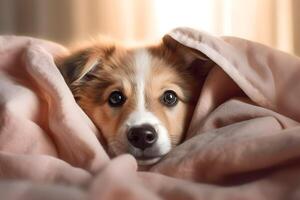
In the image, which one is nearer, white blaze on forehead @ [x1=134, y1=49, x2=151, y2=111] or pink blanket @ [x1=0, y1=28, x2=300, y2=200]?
pink blanket @ [x1=0, y1=28, x2=300, y2=200]

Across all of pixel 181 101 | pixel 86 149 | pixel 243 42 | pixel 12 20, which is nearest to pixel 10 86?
pixel 86 149

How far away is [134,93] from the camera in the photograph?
122 cm

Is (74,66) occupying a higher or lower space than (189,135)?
higher

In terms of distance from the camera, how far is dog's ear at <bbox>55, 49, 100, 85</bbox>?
1.23 meters

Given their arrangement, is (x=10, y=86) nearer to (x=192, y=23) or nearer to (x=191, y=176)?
(x=191, y=176)

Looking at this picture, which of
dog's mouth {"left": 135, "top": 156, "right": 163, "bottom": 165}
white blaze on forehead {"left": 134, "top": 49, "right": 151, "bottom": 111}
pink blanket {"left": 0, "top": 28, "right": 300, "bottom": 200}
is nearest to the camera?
pink blanket {"left": 0, "top": 28, "right": 300, "bottom": 200}

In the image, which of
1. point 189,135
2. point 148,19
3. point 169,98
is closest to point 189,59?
point 169,98

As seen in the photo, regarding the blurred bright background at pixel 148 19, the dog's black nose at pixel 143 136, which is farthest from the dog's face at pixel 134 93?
the blurred bright background at pixel 148 19

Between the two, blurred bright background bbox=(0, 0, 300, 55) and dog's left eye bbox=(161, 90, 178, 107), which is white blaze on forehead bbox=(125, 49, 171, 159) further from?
blurred bright background bbox=(0, 0, 300, 55)

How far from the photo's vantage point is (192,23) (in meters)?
1.93

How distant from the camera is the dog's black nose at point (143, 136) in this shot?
1.10 m

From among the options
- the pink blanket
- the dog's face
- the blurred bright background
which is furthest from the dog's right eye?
the blurred bright background

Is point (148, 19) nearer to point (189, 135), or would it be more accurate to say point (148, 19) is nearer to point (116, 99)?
point (116, 99)

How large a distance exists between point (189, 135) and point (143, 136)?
4.1 inches
